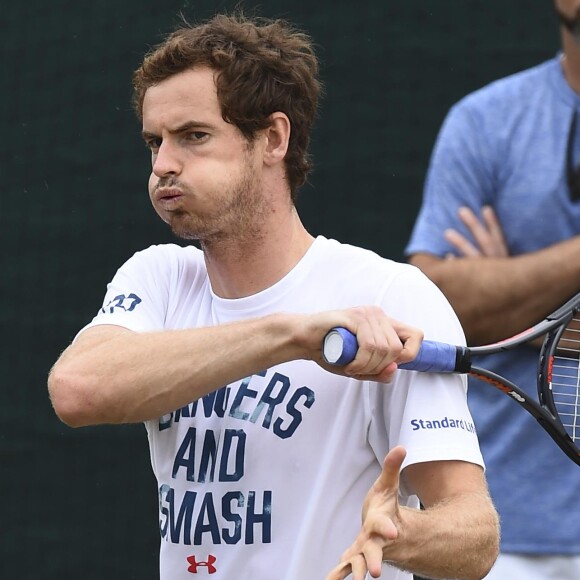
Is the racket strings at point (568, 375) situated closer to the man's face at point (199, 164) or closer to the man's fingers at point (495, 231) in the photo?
the man's fingers at point (495, 231)

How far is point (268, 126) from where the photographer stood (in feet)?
8.82

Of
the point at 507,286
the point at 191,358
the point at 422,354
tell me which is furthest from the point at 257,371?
the point at 507,286

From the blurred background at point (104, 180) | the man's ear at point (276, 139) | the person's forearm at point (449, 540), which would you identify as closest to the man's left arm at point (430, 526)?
the person's forearm at point (449, 540)

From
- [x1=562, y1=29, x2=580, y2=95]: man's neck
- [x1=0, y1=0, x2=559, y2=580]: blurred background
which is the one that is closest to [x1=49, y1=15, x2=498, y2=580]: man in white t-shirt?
[x1=562, y1=29, x2=580, y2=95]: man's neck

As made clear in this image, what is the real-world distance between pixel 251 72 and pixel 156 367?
649mm

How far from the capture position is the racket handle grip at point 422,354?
2201 millimetres

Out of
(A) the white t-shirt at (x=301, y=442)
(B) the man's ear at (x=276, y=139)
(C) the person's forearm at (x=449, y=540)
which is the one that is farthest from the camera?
(B) the man's ear at (x=276, y=139)

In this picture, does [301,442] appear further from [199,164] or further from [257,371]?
[199,164]

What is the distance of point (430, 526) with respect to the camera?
2.16 meters

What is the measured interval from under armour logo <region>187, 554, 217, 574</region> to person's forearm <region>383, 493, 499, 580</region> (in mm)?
407

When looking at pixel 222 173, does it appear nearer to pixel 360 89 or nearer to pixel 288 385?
pixel 288 385

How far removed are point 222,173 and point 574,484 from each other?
1043 mm

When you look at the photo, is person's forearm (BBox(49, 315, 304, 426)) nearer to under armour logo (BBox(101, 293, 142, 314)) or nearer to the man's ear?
under armour logo (BBox(101, 293, 142, 314))

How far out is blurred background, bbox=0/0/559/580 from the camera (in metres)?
4.02
